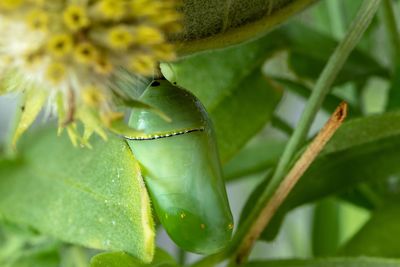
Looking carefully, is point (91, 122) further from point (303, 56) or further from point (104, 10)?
point (303, 56)

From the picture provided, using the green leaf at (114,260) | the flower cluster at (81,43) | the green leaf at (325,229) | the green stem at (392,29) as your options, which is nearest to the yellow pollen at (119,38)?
the flower cluster at (81,43)

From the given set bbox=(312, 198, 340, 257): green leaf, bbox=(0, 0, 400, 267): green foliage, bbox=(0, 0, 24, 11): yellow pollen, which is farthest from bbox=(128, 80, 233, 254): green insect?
bbox=(312, 198, 340, 257): green leaf

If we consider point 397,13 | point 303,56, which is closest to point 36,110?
point 303,56

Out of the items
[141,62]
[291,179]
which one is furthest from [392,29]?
[141,62]

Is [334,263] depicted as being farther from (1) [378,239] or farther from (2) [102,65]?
(2) [102,65]

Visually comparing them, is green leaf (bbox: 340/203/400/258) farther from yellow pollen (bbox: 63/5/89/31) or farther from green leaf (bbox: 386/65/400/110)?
yellow pollen (bbox: 63/5/89/31)

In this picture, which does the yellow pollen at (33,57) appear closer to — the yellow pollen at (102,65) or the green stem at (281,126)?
the yellow pollen at (102,65)
